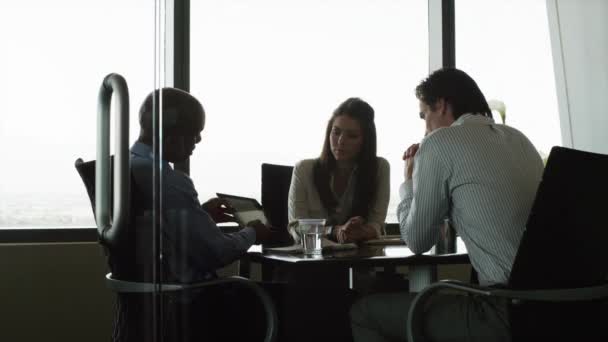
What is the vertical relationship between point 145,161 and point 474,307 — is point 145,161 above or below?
above

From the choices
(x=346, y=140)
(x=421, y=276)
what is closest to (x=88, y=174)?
(x=421, y=276)

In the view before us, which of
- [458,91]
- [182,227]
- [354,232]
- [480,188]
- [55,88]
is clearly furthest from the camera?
[354,232]

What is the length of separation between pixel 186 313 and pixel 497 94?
1.14m

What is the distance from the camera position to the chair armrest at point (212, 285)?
1380 millimetres

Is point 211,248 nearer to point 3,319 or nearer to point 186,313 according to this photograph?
point 186,313

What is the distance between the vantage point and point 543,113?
2.03 meters

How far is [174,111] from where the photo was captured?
146 centimetres

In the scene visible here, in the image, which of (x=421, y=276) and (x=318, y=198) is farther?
(x=318, y=198)

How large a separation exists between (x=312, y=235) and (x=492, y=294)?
647mm

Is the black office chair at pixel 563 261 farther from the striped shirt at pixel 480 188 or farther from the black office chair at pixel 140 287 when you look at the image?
A: the black office chair at pixel 140 287

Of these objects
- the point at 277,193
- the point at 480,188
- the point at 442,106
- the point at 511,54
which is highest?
the point at 511,54

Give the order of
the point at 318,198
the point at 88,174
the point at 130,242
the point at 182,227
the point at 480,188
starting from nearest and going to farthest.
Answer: the point at 88,174 → the point at 130,242 → the point at 182,227 → the point at 480,188 → the point at 318,198

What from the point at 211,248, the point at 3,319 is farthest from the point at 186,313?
the point at 3,319

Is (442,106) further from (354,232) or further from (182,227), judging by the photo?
(182,227)
